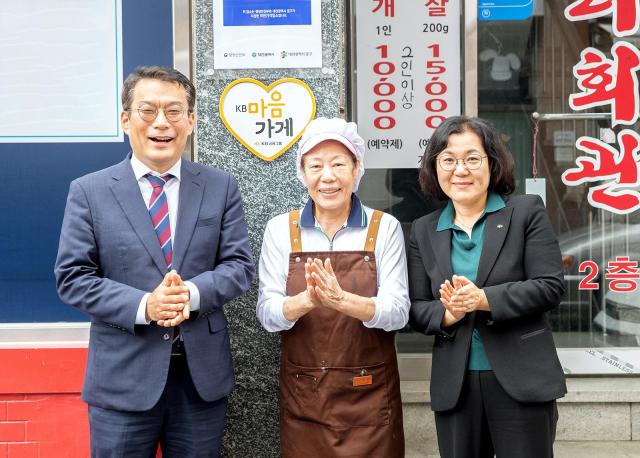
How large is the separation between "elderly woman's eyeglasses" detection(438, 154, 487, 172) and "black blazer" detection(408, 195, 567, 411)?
21 cm

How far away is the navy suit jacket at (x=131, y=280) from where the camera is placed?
2.53 meters

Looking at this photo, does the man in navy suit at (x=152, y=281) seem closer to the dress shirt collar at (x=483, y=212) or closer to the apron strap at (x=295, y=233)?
the apron strap at (x=295, y=233)

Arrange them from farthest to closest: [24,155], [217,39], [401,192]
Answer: [401,192], [24,155], [217,39]

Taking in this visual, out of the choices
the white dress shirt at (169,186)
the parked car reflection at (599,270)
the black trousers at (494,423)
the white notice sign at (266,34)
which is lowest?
the black trousers at (494,423)

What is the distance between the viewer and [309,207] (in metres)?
2.89

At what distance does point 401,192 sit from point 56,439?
2.46m

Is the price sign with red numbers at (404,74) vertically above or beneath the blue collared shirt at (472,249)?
above

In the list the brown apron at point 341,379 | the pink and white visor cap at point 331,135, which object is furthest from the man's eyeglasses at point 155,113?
the brown apron at point 341,379

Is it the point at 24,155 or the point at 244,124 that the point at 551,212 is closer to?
the point at 244,124

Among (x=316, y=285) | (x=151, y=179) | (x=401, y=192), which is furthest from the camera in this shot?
(x=401, y=192)

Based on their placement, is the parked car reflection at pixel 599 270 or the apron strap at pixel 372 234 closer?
the apron strap at pixel 372 234

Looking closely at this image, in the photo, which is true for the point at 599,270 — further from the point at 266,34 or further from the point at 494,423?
the point at 266,34

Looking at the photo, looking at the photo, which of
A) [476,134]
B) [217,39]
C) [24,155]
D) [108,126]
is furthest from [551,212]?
[24,155]

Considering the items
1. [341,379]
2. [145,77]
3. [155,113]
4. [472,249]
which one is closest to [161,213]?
[155,113]
